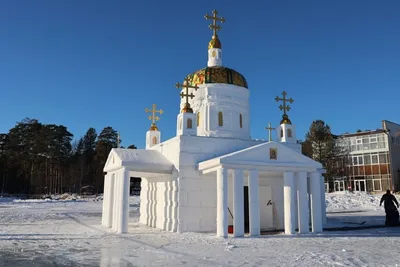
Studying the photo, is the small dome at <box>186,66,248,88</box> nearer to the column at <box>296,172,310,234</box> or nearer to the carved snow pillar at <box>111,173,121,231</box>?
the carved snow pillar at <box>111,173,121,231</box>

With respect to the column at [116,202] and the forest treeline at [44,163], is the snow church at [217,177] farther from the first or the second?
the forest treeline at [44,163]

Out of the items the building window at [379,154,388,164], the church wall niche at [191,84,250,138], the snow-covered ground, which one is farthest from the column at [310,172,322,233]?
the building window at [379,154,388,164]

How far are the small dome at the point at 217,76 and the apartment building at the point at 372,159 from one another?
3012cm

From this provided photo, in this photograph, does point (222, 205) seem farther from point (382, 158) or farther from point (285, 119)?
point (382, 158)

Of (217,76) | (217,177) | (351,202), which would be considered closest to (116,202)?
(217,177)

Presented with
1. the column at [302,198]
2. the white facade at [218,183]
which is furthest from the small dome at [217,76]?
the column at [302,198]

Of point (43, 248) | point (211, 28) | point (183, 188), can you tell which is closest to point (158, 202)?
point (183, 188)

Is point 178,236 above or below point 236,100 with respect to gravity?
below

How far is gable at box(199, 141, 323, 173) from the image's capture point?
13.7 metres

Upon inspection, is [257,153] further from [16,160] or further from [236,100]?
[16,160]

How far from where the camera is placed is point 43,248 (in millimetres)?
10586

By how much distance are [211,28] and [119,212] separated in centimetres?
1166

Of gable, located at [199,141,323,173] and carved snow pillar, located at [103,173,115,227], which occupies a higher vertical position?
gable, located at [199,141,323,173]

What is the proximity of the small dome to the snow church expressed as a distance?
0.05 metres
